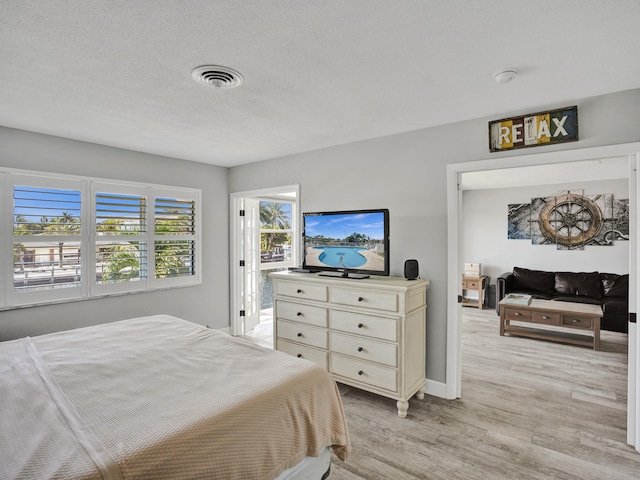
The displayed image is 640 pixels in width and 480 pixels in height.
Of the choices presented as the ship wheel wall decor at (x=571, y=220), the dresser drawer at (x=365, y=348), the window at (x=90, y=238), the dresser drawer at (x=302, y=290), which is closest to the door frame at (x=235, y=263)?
the window at (x=90, y=238)

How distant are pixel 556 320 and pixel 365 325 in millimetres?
3340

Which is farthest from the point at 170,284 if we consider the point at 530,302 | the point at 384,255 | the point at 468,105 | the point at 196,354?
the point at 530,302

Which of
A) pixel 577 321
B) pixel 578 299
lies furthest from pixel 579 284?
pixel 577 321

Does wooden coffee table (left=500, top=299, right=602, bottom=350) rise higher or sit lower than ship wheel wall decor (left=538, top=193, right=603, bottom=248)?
lower

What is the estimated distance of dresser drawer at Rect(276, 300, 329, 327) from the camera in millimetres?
3117

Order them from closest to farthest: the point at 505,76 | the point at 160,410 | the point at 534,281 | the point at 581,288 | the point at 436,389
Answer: the point at 160,410 < the point at 505,76 < the point at 436,389 < the point at 581,288 < the point at 534,281

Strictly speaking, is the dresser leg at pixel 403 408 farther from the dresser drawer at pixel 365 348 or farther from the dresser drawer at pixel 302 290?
the dresser drawer at pixel 302 290

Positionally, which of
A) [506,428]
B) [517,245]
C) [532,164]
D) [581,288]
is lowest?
[506,428]

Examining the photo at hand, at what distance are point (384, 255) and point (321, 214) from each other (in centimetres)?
79

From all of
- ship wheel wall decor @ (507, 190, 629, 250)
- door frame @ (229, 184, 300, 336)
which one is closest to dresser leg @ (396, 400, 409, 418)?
door frame @ (229, 184, 300, 336)

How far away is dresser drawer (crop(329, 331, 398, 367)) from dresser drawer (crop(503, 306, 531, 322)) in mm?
2999

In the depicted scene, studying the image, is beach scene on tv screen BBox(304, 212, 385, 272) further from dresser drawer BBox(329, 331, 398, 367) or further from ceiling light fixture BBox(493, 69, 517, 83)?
ceiling light fixture BBox(493, 69, 517, 83)

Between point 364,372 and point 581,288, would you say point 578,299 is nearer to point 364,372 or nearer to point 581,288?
point 581,288

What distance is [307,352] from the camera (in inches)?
127
